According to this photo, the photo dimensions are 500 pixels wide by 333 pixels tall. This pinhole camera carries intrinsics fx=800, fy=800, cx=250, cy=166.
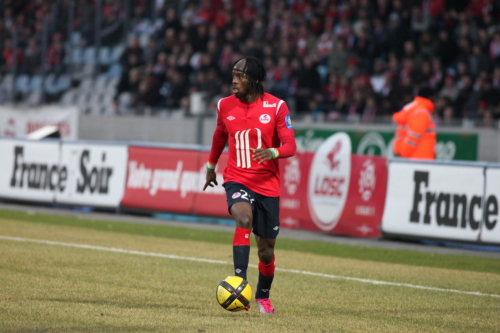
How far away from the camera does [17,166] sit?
1795 cm

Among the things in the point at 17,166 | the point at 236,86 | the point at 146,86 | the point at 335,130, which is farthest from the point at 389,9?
the point at 236,86

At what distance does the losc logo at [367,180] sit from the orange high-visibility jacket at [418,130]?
2.29ft

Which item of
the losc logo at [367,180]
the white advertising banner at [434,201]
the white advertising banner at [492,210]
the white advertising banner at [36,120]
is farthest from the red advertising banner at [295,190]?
the white advertising banner at [36,120]

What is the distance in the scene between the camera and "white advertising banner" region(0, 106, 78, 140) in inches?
933

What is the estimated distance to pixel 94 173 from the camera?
669 inches

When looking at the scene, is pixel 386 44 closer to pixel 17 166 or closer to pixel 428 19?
pixel 428 19

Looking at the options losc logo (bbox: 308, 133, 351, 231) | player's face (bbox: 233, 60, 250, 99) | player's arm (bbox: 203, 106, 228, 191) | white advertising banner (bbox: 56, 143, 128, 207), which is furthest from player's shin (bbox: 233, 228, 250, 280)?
white advertising banner (bbox: 56, 143, 128, 207)

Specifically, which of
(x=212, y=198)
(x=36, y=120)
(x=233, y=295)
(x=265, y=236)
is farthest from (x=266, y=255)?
(x=36, y=120)

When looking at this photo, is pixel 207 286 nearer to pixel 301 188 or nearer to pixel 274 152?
pixel 274 152

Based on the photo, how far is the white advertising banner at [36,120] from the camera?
23688 mm

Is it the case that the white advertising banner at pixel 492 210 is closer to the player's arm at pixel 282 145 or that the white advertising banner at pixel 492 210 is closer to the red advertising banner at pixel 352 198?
the red advertising banner at pixel 352 198

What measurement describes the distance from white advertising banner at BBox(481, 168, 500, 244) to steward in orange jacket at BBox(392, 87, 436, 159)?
1.71m

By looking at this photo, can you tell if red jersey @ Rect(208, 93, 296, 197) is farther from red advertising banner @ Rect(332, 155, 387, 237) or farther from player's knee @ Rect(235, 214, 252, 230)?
red advertising banner @ Rect(332, 155, 387, 237)

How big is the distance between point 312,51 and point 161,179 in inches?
348
